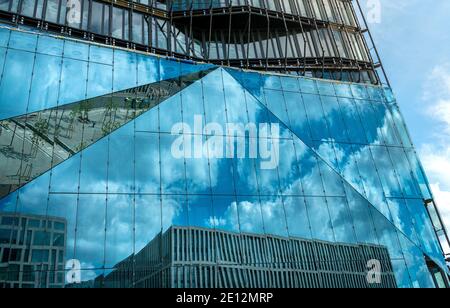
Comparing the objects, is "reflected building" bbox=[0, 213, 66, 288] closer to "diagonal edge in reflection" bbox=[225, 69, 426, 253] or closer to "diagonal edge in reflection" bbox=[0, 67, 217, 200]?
"diagonal edge in reflection" bbox=[0, 67, 217, 200]

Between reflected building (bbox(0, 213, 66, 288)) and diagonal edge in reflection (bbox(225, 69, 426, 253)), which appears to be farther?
diagonal edge in reflection (bbox(225, 69, 426, 253))

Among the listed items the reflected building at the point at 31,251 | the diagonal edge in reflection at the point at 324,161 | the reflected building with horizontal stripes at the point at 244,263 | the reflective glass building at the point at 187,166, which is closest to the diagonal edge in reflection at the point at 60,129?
the reflective glass building at the point at 187,166

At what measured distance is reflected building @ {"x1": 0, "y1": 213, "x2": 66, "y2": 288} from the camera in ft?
42.4

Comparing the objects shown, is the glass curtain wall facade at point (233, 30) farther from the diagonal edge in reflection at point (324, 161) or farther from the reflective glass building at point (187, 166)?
the diagonal edge in reflection at point (324, 161)

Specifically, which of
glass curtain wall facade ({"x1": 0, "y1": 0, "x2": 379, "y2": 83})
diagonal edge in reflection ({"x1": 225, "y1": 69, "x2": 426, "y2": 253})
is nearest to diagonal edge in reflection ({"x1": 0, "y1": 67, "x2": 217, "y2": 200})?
diagonal edge in reflection ({"x1": 225, "y1": 69, "x2": 426, "y2": 253})

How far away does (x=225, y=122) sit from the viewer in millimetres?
18047

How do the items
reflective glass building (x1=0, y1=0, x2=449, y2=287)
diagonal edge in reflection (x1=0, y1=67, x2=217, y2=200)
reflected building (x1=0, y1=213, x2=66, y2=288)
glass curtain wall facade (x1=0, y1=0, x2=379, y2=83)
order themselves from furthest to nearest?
glass curtain wall facade (x1=0, y1=0, x2=379, y2=83)
diagonal edge in reflection (x1=0, y1=67, x2=217, y2=200)
reflective glass building (x1=0, y1=0, x2=449, y2=287)
reflected building (x1=0, y1=213, x2=66, y2=288)

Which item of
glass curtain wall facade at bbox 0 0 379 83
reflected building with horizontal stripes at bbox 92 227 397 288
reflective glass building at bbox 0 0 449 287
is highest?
glass curtain wall facade at bbox 0 0 379 83

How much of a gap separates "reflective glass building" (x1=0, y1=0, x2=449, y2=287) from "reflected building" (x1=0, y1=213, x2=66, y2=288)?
4cm

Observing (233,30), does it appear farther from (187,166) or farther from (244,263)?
(244,263)

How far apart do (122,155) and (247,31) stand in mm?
11658

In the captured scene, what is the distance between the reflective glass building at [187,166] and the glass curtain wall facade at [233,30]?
0.13 metres

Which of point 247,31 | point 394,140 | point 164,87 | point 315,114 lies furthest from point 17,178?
point 394,140

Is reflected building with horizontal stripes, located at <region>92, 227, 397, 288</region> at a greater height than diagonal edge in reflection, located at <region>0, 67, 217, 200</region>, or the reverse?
diagonal edge in reflection, located at <region>0, 67, 217, 200</region>
